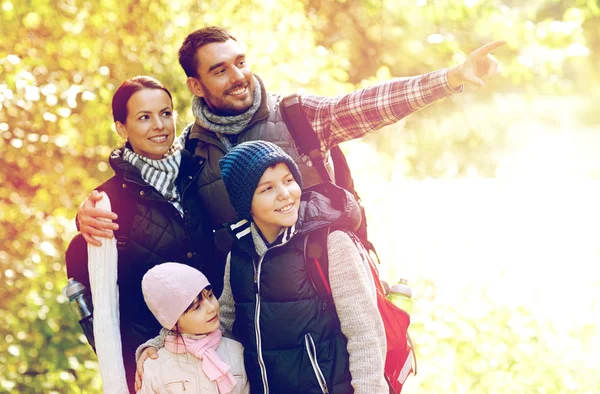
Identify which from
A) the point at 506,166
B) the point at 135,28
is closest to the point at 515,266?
the point at 135,28

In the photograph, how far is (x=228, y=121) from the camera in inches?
114

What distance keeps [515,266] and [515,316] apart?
42.5 inches

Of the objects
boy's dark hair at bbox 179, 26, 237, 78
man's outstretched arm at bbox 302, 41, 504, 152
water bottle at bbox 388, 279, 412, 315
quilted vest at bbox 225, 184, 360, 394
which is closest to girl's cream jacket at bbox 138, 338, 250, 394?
quilted vest at bbox 225, 184, 360, 394

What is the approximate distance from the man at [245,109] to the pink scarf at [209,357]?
48cm

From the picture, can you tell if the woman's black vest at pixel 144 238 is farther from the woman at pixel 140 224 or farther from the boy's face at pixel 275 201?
the boy's face at pixel 275 201

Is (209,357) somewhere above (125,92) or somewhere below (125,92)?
below

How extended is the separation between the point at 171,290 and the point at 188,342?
19 cm

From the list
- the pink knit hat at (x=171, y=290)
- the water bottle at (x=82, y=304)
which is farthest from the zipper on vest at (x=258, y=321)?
the water bottle at (x=82, y=304)

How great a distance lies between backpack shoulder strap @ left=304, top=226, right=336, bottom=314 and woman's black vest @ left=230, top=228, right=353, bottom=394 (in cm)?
2

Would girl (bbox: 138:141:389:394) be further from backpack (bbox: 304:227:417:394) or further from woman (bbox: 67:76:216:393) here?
woman (bbox: 67:76:216:393)

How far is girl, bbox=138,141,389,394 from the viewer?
2.26 m

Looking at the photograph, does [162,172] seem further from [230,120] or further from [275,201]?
[275,201]

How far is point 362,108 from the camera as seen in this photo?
2.95 meters

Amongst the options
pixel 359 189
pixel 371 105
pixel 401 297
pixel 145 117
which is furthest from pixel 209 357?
pixel 359 189
